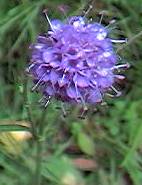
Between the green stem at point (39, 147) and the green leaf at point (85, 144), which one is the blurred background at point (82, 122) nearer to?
the green leaf at point (85, 144)

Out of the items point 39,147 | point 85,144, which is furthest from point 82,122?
point 39,147

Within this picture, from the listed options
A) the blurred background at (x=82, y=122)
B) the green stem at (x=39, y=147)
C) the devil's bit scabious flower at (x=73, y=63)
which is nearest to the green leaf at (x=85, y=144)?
the blurred background at (x=82, y=122)

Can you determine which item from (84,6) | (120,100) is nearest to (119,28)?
(120,100)

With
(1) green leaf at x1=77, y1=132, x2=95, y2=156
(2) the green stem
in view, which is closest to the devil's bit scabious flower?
(2) the green stem

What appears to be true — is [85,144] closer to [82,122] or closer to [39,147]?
[82,122]

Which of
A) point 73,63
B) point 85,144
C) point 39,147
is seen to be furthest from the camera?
point 85,144

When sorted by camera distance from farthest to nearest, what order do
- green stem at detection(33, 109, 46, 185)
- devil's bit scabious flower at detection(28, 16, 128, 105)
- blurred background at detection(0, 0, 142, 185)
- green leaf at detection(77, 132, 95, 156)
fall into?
green leaf at detection(77, 132, 95, 156) → blurred background at detection(0, 0, 142, 185) → green stem at detection(33, 109, 46, 185) → devil's bit scabious flower at detection(28, 16, 128, 105)

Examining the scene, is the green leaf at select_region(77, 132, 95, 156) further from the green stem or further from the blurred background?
the green stem

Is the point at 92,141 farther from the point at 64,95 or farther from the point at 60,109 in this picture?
the point at 64,95
